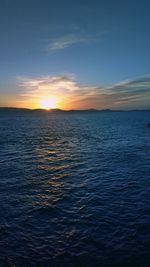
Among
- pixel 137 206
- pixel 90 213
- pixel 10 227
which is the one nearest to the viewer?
pixel 10 227

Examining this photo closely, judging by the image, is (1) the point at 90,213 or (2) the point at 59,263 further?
(1) the point at 90,213

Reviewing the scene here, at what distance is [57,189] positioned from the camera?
2059 centimetres

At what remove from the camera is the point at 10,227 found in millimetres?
13828

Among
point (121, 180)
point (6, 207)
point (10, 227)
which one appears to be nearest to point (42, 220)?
point (10, 227)

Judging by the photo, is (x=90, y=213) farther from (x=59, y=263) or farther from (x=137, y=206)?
(x=59, y=263)

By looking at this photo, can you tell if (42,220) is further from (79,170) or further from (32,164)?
(32,164)

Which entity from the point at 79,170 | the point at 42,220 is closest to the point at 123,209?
the point at 42,220

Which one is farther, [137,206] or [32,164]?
[32,164]

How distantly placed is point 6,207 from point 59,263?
24.8ft

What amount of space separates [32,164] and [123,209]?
17.4 metres

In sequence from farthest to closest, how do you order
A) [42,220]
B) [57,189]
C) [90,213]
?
1. [57,189]
2. [90,213]
3. [42,220]

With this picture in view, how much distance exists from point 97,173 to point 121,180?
3.60 metres

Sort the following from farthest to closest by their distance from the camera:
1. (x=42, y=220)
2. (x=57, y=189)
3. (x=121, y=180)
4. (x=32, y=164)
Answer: (x=32, y=164) < (x=121, y=180) < (x=57, y=189) < (x=42, y=220)

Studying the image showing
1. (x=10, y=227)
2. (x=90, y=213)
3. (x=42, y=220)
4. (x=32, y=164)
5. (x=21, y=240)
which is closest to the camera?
(x=21, y=240)
